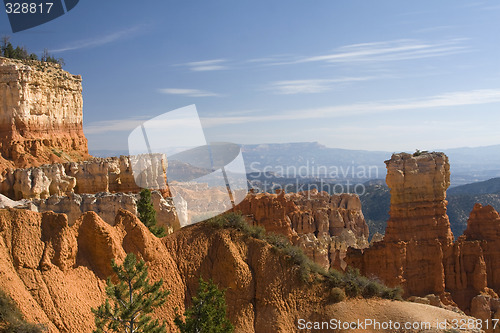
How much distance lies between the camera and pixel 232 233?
22.0m

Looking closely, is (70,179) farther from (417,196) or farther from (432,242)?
(432,242)

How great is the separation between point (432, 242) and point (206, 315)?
76.0 ft

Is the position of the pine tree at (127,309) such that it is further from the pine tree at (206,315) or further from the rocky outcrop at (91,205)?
the rocky outcrop at (91,205)

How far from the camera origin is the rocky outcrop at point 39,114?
1547 inches

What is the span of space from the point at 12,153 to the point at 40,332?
90.9 feet

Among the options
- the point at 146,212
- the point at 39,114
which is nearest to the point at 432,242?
the point at 146,212

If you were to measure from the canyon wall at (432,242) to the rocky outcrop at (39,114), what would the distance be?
24.6 m

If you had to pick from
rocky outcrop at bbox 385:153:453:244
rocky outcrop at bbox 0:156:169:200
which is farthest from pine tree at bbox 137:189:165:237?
rocky outcrop at bbox 385:153:453:244

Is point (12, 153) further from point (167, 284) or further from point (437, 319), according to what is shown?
point (437, 319)

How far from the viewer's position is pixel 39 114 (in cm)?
4303

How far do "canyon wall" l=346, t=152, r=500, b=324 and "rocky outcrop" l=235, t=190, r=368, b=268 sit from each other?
5.12 m

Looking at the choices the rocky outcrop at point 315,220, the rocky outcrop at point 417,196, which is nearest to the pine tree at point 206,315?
the rocky outcrop at point 315,220

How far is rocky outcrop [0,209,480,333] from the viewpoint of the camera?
16.1 m

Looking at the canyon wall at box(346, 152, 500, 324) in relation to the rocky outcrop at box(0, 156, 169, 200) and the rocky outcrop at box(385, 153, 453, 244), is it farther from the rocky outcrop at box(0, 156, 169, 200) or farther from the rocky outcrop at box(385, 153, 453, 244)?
the rocky outcrop at box(0, 156, 169, 200)
